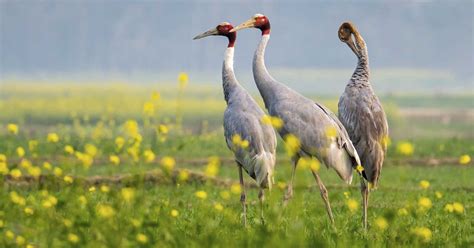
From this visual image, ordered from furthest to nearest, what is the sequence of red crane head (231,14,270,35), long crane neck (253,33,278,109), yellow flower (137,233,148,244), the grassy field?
red crane head (231,14,270,35) → long crane neck (253,33,278,109) → the grassy field → yellow flower (137,233,148,244)

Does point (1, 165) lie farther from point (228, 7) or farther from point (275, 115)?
point (228, 7)

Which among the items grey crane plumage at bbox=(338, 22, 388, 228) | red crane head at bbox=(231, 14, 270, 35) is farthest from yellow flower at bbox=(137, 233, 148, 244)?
red crane head at bbox=(231, 14, 270, 35)

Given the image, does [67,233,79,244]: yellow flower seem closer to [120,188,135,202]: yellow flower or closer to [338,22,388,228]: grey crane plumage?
[120,188,135,202]: yellow flower

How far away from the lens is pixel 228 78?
13992 mm

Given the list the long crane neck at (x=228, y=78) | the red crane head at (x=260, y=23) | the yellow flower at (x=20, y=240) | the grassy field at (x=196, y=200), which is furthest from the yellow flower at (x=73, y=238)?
the red crane head at (x=260, y=23)

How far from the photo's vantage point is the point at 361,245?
11297 millimetres

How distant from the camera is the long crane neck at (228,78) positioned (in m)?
13.9

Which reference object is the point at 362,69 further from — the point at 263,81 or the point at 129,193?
the point at 129,193

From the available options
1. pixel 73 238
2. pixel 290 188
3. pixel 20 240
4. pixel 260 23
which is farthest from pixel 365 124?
pixel 20 240

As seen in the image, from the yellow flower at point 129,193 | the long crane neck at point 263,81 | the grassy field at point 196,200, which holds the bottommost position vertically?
the grassy field at point 196,200

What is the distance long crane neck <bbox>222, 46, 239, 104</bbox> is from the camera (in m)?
13.9

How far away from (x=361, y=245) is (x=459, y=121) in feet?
198

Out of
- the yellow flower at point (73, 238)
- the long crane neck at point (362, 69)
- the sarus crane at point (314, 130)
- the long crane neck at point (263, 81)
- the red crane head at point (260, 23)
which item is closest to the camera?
the yellow flower at point (73, 238)

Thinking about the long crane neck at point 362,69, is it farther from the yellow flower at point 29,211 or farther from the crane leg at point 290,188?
the yellow flower at point 29,211
